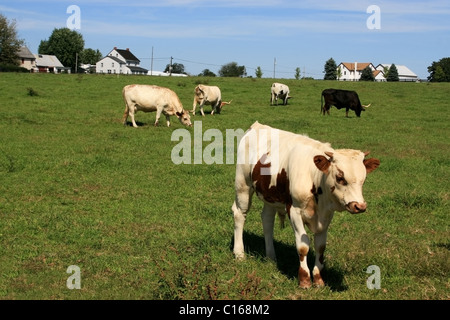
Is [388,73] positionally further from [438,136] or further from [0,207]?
[0,207]

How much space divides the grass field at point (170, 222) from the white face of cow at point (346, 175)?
1144mm

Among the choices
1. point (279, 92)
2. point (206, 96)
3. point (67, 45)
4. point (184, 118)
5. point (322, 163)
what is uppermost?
point (67, 45)

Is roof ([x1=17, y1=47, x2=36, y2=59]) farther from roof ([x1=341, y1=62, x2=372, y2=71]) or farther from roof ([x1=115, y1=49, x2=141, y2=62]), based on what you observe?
roof ([x1=341, y1=62, x2=372, y2=71])

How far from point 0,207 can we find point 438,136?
16028mm

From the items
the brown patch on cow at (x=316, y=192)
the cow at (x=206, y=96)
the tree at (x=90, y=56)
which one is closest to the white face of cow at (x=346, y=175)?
the brown patch on cow at (x=316, y=192)

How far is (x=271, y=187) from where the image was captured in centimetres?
656

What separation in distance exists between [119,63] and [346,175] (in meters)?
125

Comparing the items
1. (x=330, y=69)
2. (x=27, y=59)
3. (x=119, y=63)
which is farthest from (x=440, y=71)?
(x=27, y=59)

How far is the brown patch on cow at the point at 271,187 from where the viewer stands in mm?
6332

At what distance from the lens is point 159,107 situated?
71.6 ft

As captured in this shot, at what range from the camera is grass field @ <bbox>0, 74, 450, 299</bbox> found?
621 centimetres

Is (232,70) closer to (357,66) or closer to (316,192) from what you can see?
(357,66)

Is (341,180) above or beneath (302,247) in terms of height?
above

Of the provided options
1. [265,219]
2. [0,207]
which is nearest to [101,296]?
[265,219]
